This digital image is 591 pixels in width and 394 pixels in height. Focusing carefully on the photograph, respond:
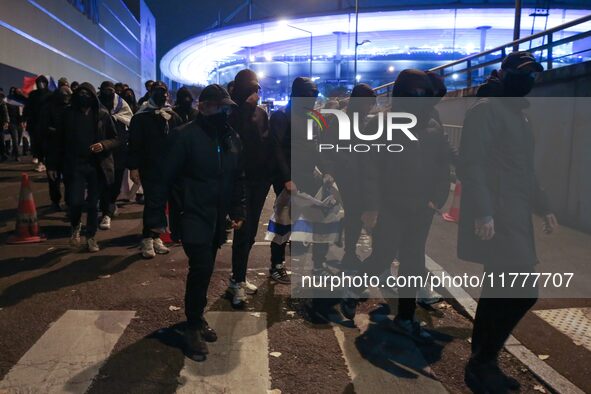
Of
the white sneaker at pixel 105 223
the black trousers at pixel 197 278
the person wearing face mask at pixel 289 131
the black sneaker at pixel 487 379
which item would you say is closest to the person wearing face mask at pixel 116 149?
the white sneaker at pixel 105 223

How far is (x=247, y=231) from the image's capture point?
4.77 meters

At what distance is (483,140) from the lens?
321 centimetres

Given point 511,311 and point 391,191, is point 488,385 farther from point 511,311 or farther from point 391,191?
point 391,191

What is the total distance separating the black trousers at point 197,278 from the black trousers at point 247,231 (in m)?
0.91

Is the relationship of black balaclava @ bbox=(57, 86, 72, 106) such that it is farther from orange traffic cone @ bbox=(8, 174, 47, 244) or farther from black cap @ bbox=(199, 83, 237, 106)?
black cap @ bbox=(199, 83, 237, 106)

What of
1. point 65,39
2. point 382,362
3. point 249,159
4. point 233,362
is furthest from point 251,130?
point 65,39

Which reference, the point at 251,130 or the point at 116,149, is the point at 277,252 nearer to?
the point at 251,130

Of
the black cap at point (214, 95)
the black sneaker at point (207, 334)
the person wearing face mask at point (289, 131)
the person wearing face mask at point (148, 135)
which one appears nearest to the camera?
the black cap at point (214, 95)

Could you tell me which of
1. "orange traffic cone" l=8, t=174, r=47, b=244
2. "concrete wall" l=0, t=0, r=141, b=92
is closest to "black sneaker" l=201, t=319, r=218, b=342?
"orange traffic cone" l=8, t=174, r=47, b=244

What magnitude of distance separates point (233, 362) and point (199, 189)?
51.5 inches

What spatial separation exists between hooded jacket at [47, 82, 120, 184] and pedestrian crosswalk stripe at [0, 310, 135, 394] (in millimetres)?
2498

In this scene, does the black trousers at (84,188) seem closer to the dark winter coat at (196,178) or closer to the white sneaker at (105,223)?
the white sneaker at (105,223)

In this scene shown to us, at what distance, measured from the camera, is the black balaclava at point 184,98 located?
6773mm

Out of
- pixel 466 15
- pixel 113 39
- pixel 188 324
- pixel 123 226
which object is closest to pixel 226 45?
pixel 113 39
